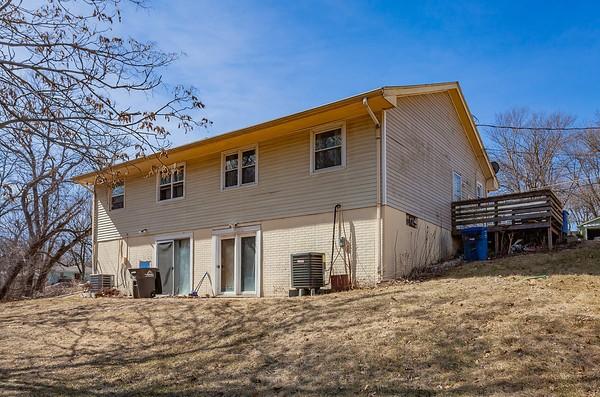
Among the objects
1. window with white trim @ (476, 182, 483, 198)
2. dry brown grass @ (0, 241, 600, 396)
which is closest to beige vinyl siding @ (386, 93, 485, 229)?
window with white trim @ (476, 182, 483, 198)

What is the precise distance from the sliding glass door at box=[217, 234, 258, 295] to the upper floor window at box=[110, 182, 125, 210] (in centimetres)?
551

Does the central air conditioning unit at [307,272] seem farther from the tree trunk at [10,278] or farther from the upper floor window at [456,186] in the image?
the tree trunk at [10,278]

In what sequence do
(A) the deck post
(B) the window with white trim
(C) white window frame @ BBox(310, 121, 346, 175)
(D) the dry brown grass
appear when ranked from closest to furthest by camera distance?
(D) the dry brown grass, (C) white window frame @ BBox(310, 121, 346, 175), (A) the deck post, (B) the window with white trim

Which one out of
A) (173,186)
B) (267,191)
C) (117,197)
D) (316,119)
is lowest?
(267,191)

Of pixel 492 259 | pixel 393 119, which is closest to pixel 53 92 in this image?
pixel 393 119

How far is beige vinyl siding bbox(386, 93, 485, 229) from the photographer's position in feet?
43.9

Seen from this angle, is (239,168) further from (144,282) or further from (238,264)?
(144,282)

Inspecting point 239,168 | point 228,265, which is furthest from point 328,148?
point 228,265

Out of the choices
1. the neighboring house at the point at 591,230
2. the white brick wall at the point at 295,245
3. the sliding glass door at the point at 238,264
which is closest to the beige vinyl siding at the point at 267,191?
the white brick wall at the point at 295,245

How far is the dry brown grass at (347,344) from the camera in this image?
6.31 meters

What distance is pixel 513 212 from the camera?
15.4 m

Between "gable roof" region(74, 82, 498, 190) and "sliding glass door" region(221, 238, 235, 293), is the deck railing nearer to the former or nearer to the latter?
"gable roof" region(74, 82, 498, 190)

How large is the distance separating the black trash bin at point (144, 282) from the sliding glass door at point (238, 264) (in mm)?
2056

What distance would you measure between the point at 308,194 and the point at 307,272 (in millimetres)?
2225
